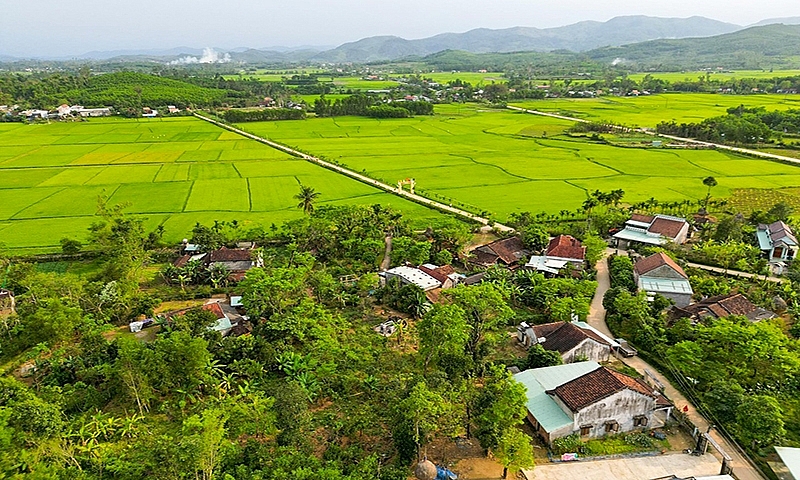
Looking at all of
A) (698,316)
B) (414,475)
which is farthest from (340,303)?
(698,316)

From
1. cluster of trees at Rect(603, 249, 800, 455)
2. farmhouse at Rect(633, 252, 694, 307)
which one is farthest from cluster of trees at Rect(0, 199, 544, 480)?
farmhouse at Rect(633, 252, 694, 307)

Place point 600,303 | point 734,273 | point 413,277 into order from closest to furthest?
point 600,303
point 413,277
point 734,273

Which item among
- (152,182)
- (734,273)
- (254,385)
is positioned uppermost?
(152,182)

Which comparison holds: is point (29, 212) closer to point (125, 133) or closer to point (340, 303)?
point (340, 303)

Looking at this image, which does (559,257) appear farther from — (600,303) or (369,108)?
(369,108)

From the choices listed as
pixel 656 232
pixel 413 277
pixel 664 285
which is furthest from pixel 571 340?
pixel 656 232

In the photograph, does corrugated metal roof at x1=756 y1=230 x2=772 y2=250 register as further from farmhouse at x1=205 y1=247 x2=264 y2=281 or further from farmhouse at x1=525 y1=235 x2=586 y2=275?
farmhouse at x1=205 y1=247 x2=264 y2=281

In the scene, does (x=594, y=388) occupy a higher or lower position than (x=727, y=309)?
higher
